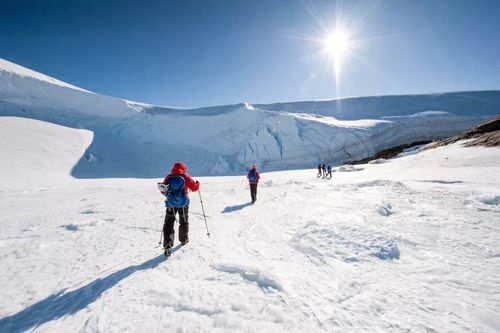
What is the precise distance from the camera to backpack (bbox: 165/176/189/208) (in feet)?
14.2

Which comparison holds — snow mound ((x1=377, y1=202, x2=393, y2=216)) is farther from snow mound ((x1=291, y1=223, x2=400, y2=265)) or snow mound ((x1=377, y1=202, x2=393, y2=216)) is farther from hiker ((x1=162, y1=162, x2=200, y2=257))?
hiker ((x1=162, y1=162, x2=200, y2=257))

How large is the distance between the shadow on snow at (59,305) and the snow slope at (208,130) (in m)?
33.4

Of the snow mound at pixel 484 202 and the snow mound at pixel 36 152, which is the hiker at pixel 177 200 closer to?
the snow mound at pixel 484 202

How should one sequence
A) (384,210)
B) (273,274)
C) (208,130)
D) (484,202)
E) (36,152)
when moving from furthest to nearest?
(208,130) < (36,152) < (484,202) < (384,210) < (273,274)

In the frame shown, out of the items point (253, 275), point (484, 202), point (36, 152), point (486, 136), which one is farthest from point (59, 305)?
point (36, 152)

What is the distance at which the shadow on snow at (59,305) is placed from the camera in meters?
2.46

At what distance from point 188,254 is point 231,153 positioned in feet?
142

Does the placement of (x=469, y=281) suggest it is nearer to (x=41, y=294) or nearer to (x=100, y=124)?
(x=41, y=294)

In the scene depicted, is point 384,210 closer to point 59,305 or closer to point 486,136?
point 59,305

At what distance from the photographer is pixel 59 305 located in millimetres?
2736

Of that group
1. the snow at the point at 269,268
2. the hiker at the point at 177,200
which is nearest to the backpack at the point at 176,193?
the hiker at the point at 177,200

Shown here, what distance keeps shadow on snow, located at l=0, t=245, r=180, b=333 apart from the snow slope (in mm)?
33450

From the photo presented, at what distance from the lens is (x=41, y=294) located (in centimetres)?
299

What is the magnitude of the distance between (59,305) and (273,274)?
2.56 meters
